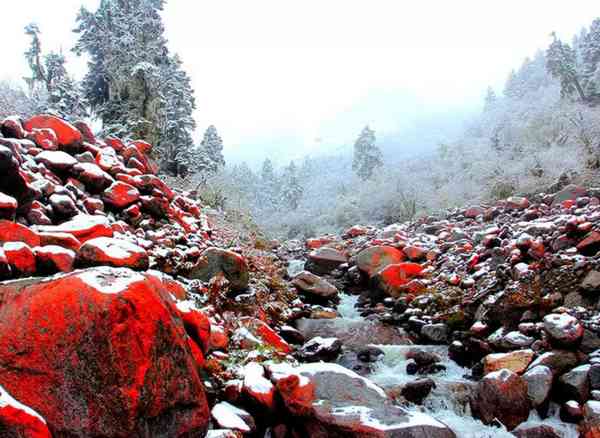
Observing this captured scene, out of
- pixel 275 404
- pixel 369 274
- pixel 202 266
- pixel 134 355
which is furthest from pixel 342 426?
pixel 369 274

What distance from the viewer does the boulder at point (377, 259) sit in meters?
13.3

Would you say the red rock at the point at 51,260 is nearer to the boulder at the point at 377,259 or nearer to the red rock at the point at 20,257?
the red rock at the point at 20,257

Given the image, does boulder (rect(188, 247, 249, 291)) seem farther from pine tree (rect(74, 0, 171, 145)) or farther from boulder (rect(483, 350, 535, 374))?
pine tree (rect(74, 0, 171, 145))

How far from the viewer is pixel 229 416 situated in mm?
4676

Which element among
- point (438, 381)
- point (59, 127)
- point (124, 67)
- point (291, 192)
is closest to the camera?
point (438, 381)

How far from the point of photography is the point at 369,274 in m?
13.2

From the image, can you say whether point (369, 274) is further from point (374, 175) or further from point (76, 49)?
point (374, 175)

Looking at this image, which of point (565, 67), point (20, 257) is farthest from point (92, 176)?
point (565, 67)

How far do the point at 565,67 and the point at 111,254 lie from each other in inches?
1809

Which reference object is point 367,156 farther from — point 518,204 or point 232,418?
point 232,418

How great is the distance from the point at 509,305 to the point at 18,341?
7.51m

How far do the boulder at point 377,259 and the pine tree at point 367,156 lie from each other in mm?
38245

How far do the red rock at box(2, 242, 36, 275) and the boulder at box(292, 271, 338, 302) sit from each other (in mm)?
8076

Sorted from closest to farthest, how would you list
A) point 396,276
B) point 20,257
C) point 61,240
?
point 20,257, point 61,240, point 396,276
